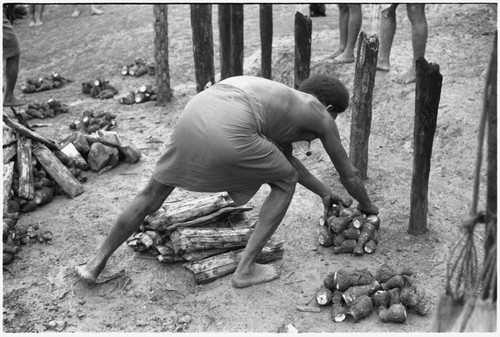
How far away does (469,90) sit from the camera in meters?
6.61

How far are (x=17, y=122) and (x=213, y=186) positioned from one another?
121 inches

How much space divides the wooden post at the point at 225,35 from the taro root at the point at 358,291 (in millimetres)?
3783

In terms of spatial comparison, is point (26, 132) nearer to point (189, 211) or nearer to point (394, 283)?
point (189, 211)

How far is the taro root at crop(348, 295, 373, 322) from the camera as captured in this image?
3.80 m

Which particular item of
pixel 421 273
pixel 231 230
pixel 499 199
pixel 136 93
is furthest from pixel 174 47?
pixel 499 199

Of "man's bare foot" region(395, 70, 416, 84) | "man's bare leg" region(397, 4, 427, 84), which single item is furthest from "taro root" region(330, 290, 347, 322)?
"man's bare foot" region(395, 70, 416, 84)

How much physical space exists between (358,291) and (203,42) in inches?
166

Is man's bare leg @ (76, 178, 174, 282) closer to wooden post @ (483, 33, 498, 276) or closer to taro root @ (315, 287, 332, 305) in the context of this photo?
taro root @ (315, 287, 332, 305)

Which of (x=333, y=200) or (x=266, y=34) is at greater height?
(x=266, y=34)

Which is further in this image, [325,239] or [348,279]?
[325,239]

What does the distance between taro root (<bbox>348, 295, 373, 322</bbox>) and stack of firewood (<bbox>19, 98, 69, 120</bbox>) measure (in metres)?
5.36

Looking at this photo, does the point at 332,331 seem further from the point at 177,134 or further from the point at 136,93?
the point at 136,93

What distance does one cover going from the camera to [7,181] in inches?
212

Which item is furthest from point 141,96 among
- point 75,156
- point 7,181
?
point 7,181
